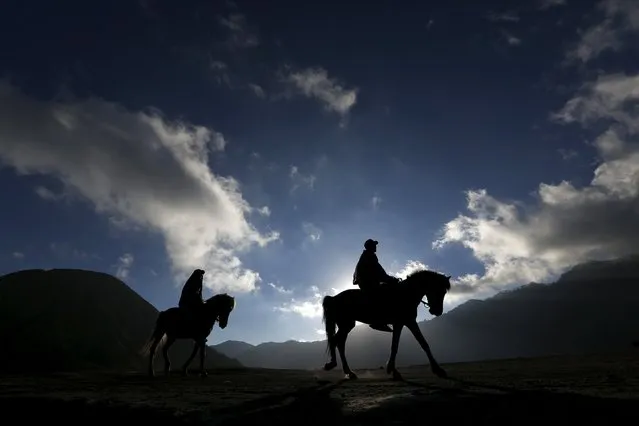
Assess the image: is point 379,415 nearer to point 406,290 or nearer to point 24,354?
point 406,290

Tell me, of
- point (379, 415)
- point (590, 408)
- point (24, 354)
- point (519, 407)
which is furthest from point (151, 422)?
point (24, 354)

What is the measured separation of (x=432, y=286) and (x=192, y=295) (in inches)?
374

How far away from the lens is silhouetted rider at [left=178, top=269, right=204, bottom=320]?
18812mm

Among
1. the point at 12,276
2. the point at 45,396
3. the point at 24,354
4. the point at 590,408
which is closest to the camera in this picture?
the point at 590,408

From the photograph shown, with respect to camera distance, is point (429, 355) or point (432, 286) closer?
point (429, 355)

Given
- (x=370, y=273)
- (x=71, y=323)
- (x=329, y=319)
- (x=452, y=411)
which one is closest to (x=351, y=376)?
(x=329, y=319)

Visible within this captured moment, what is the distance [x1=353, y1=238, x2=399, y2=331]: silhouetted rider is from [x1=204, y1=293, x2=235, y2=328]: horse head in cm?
661

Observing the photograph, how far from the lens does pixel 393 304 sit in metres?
13.8

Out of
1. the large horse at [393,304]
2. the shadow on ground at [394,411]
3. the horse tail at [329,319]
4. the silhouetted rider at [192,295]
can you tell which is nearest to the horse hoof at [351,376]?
the large horse at [393,304]

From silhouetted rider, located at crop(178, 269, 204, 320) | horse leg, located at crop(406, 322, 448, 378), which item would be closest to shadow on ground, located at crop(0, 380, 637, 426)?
horse leg, located at crop(406, 322, 448, 378)

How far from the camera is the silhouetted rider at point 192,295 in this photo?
18.8 metres

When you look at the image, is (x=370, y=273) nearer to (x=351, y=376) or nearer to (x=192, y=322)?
(x=351, y=376)

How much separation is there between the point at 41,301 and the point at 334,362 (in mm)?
96394

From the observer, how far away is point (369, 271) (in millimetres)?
14531
